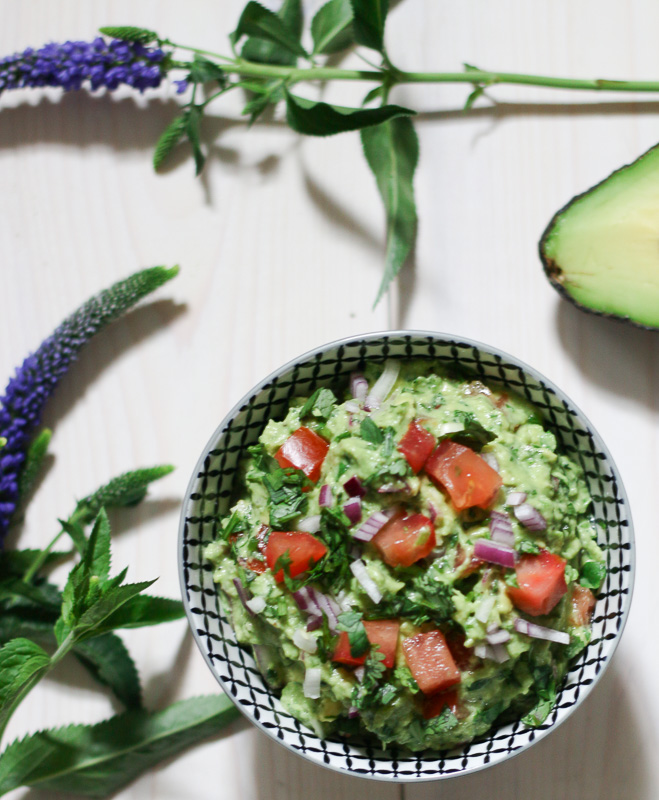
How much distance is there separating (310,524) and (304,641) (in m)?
0.18

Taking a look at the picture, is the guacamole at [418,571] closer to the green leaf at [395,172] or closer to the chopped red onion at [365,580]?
the chopped red onion at [365,580]

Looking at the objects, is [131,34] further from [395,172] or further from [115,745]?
[115,745]

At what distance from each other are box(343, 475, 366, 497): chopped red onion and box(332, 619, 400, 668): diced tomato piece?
201mm

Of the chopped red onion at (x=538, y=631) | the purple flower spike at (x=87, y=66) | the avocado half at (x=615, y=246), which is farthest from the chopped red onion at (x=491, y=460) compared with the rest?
the purple flower spike at (x=87, y=66)

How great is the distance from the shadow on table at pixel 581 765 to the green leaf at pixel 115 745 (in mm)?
409

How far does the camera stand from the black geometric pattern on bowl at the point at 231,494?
1.27m

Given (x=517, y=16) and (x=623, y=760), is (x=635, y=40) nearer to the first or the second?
(x=517, y=16)

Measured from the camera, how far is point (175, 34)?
1.87 meters

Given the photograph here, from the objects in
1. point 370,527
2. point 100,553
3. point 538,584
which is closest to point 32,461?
point 100,553

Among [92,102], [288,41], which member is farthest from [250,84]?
[92,102]

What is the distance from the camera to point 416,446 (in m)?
1.22

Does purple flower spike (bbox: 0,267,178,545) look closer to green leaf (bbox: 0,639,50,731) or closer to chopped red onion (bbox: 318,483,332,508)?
green leaf (bbox: 0,639,50,731)

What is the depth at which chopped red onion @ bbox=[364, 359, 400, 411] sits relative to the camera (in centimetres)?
138

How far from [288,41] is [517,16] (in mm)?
537
